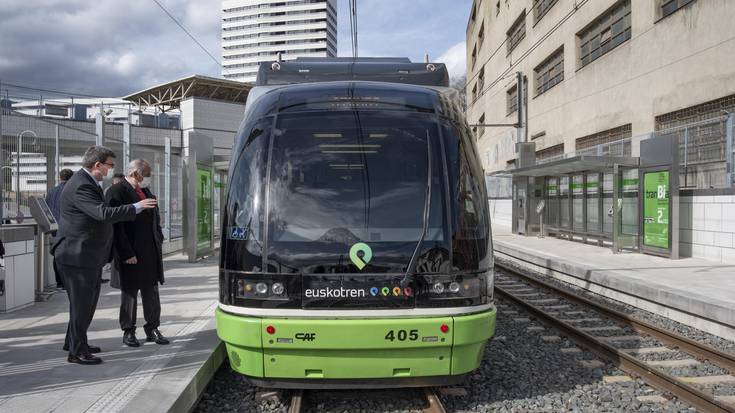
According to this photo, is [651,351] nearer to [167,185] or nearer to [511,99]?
[167,185]

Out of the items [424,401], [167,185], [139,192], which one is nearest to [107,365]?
[139,192]

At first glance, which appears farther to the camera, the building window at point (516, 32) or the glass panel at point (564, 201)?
the building window at point (516, 32)

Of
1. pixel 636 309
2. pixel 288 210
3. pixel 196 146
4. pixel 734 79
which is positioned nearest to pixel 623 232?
pixel 734 79

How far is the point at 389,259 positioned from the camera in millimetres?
4008

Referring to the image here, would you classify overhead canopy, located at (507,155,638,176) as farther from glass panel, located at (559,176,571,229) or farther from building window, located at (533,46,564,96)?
building window, located at (533,46,564,96)

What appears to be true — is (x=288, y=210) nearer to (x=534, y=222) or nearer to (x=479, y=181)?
(x=479, y=181)

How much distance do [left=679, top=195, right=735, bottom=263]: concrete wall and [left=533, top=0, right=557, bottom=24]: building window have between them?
1522 centimetres

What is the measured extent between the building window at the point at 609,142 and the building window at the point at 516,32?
34.1 ft

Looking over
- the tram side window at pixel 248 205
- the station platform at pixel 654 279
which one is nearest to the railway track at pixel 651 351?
the station platform at pixel 654 279

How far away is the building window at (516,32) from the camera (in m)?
30.6

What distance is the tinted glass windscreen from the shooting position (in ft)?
13.3

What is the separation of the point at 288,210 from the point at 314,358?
1.07 meters

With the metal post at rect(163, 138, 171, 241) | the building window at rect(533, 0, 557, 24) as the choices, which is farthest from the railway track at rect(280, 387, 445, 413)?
the building window at rect(533, 0, 557, 24)

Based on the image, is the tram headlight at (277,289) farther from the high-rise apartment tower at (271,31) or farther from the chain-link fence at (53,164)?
the high-rise apartment tower at (271,31)
